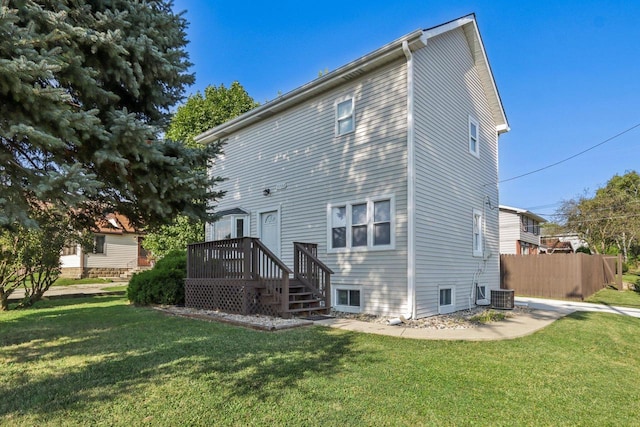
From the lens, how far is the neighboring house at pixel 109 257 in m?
25.0

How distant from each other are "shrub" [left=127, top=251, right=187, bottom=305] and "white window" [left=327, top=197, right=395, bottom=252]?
14.7 ft

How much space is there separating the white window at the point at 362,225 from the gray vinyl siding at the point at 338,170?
15 cm

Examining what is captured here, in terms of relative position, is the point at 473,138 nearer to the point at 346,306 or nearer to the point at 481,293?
the point at 481,293

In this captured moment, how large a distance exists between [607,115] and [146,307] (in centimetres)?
2277

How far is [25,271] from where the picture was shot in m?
12.0

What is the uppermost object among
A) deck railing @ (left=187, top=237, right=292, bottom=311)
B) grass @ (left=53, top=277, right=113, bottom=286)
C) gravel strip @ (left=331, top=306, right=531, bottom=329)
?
deck railing @ (left=187, top=237, right=292, bottom=311)

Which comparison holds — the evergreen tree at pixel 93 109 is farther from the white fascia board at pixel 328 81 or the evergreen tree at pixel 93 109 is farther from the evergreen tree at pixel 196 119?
the evergreen tree at pixel 196 119

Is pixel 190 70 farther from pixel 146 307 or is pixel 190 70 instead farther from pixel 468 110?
pixel 468 110

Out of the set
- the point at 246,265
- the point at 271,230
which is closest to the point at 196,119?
the point at 271,230

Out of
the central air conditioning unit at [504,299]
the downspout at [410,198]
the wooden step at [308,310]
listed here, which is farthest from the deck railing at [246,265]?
the central air conditioning unit at [504,299]

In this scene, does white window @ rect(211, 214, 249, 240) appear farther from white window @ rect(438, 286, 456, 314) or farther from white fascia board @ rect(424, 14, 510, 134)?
white fascia board @ rect(424, 14, 510, 134)

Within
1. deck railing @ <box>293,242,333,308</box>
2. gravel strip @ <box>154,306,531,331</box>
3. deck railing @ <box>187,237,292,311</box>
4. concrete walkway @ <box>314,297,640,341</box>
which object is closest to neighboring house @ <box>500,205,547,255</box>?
gravel strip @ <box>154,306,531,331</box>

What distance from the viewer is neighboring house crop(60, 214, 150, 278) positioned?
25.0 meters

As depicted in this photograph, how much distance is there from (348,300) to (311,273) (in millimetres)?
1295
